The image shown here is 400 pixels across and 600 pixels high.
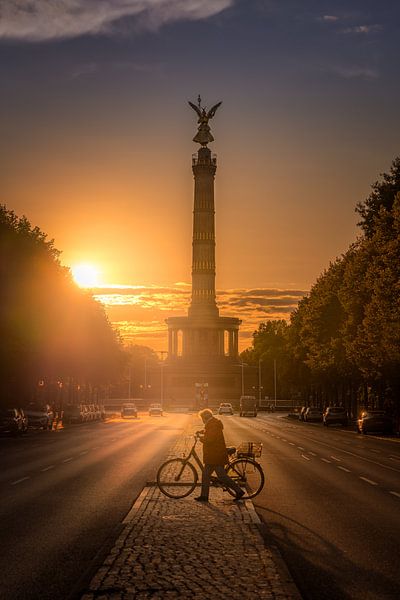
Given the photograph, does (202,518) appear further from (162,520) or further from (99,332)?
(99,332)

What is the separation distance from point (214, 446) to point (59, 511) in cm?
296

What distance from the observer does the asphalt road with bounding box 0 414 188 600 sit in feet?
33.3

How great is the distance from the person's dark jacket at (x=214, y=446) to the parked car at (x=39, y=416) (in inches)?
1854

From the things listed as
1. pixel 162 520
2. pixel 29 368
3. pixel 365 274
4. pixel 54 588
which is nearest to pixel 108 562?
pixel 54 588

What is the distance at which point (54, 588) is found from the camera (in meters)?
9.41

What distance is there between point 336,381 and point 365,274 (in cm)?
2809

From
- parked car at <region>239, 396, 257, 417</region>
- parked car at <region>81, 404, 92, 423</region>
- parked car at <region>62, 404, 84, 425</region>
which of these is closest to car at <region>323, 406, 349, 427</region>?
parked car at <region>62, 404, 84, 425</region>

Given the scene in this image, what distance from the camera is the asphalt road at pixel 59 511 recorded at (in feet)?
33.3

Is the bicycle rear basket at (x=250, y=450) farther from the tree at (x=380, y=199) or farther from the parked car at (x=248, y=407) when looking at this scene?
the parked car at (x=248, y=407)

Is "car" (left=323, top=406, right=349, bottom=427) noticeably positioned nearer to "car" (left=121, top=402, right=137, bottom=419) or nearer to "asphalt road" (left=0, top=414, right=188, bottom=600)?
"car" (left=121, top=402, right=137, bottom=419)

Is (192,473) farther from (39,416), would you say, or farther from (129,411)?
(129,411)

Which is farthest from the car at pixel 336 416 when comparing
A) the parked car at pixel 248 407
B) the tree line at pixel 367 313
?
the parked car at pixel 248 407

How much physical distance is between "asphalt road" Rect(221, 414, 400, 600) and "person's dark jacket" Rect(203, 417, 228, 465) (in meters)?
1.19

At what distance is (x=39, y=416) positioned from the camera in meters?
62.6
